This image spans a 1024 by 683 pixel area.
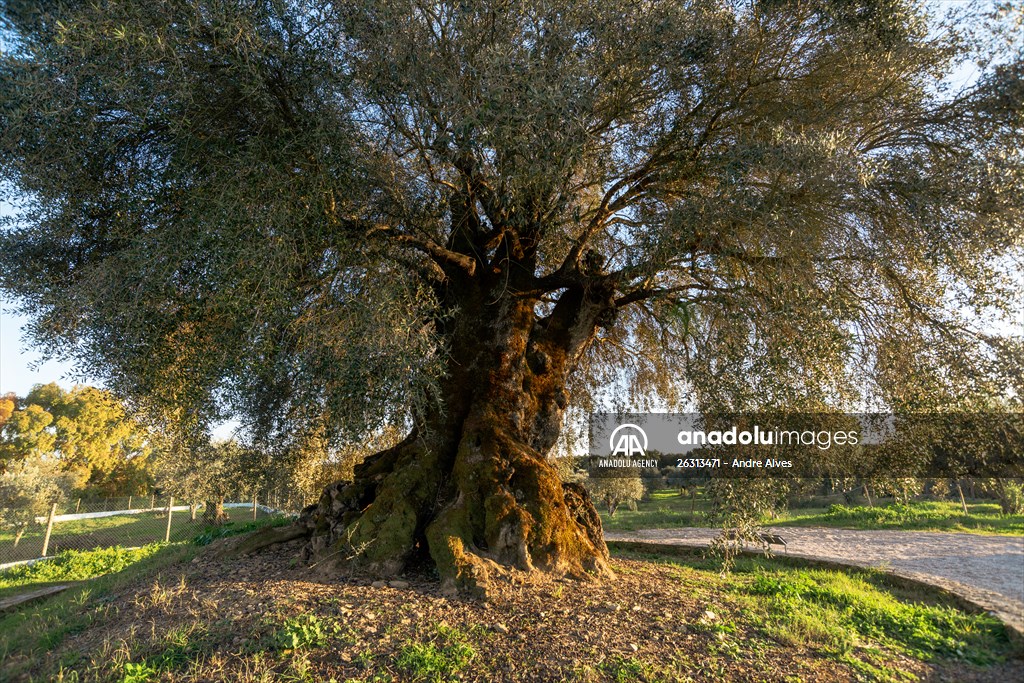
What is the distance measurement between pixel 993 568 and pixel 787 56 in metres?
9.99

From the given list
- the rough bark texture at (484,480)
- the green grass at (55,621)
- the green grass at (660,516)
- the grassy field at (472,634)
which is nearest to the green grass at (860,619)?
the grassy field at (472,634)

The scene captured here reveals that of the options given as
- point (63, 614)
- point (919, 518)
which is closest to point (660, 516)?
point (919, 518)

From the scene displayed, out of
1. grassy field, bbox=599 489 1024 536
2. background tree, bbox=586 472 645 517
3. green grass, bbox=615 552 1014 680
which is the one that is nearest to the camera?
green grass, bbox=615 552 1014 680

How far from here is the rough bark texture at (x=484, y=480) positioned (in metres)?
6.53

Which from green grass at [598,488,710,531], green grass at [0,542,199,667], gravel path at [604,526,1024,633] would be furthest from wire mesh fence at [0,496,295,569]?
gravel path at [604,526,1024,633]

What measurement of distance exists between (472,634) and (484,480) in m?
2.39

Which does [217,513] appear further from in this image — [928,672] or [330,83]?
[928,672]

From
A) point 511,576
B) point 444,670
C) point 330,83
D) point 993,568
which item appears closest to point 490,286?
point 330,83

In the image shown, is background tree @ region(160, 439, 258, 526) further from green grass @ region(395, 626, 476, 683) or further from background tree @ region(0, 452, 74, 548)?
background tree @ region(0, 452, 74, 548)

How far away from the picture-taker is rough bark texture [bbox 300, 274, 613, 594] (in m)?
6.53

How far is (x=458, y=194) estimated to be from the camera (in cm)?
752

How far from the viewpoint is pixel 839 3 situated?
20.4 ft

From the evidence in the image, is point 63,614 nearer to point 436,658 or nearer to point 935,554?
point 436,658

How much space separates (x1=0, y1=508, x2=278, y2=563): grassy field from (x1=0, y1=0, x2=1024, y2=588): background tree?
1387cm
